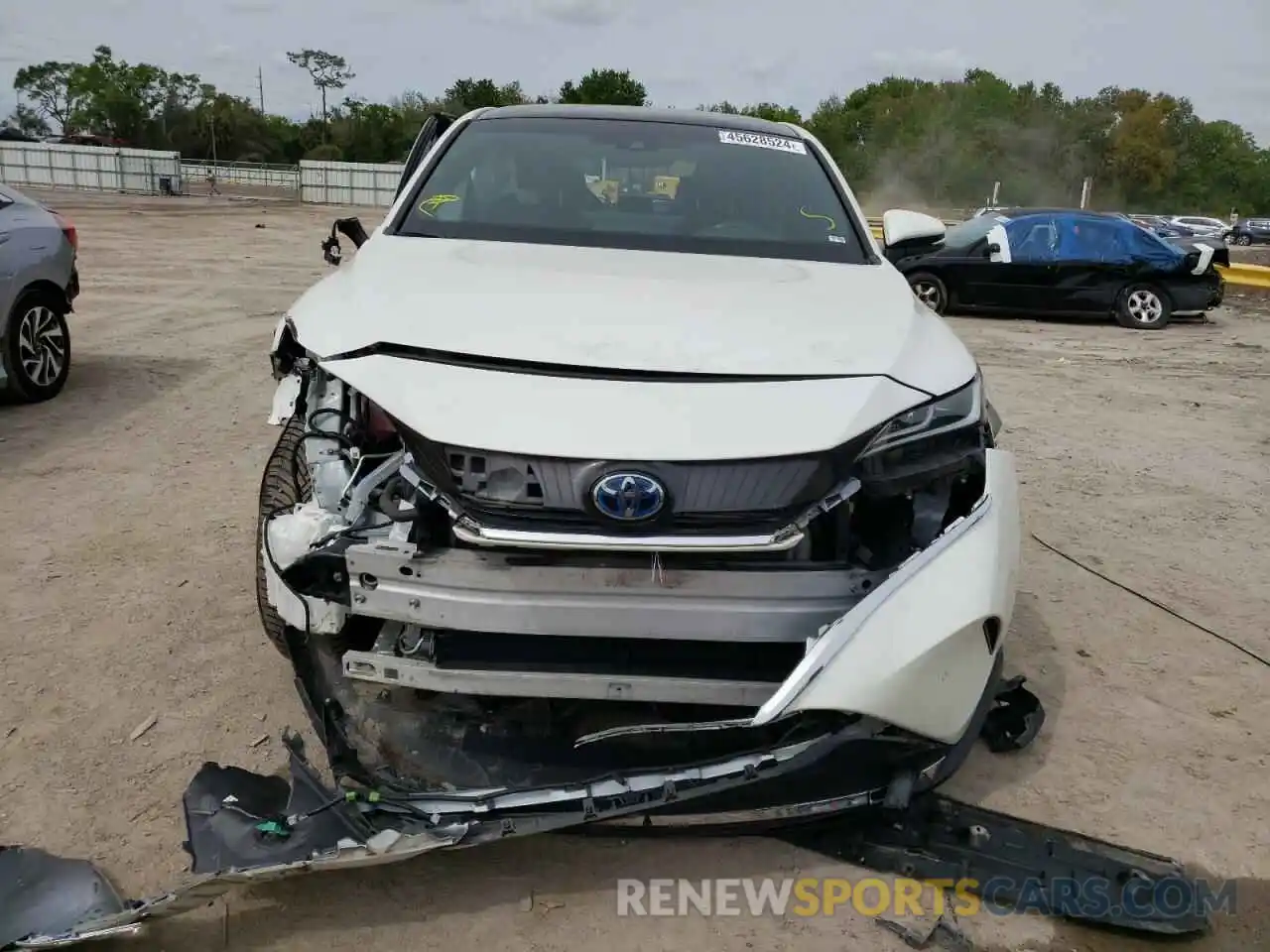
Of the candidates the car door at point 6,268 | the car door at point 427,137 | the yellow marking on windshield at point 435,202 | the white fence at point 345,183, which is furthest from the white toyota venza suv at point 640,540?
the white fence at point 345,183

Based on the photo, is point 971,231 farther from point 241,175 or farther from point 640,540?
point 241,175

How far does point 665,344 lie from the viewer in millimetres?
2400

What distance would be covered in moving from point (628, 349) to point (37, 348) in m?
5.71

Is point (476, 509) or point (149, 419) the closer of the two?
point (476, 509)

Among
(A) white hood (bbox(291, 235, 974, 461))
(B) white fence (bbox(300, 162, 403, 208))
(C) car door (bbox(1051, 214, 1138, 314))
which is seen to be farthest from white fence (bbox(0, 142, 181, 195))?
(A) white hood (bbox(291, 235, 974, 461))

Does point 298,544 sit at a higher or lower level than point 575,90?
lower

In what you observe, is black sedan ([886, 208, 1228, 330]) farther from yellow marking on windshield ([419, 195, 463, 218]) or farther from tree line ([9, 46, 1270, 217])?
tree line ([9, 46, 1270, 217])

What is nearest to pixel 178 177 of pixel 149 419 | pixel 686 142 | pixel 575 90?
pixel 575 90

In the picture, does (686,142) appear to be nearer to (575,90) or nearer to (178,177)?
(178,177)

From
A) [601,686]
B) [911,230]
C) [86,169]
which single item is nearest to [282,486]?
[601,686]

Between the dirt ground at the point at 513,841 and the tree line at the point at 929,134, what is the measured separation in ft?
162

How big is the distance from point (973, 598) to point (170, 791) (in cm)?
207
